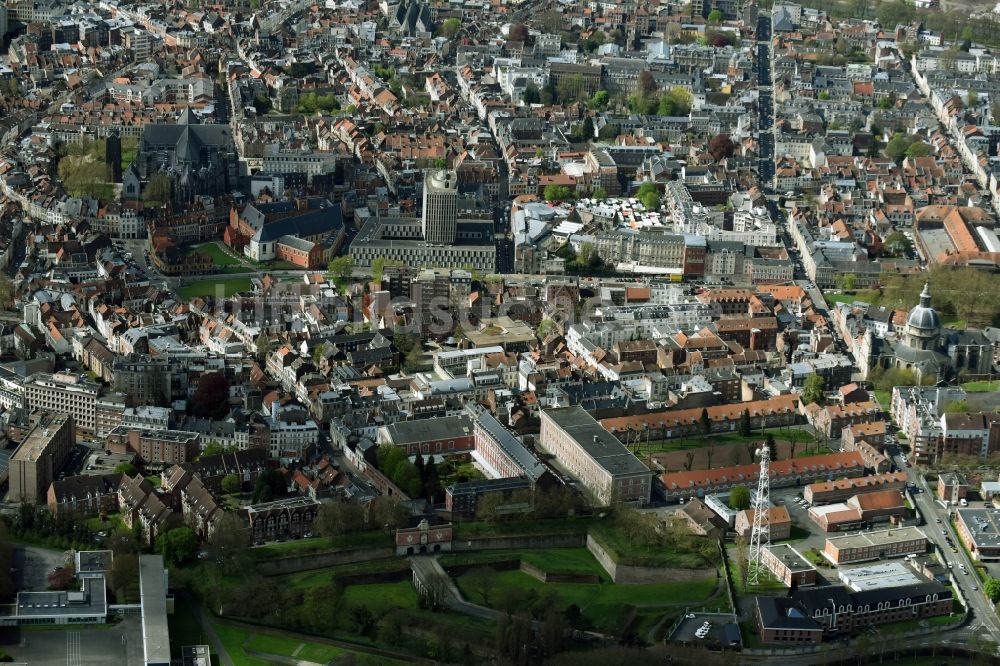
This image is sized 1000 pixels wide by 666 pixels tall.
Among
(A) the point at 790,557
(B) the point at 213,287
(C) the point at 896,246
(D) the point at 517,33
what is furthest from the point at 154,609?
(D) the point at 517,33

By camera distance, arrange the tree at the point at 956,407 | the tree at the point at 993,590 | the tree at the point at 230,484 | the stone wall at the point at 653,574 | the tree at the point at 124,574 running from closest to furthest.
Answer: the tree at the point at 124,574, the tree at the point at 993,590, the stone wall at the point at 653,574, the tree at the point at 230,484, the tree at the point at 956,407

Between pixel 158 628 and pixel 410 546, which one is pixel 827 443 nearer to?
pixel 410 546

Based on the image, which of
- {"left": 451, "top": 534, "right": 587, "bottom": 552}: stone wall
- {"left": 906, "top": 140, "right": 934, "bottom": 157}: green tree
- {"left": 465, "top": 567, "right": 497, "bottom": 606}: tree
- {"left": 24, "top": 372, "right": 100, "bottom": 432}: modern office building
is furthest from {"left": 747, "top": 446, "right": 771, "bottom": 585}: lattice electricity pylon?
{"left": 906, "top": 140, "right": 934, "bottom": 157}: green tree

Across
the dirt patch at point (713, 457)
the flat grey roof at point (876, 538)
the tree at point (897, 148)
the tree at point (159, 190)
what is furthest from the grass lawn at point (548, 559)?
the tree at point (897, 148)

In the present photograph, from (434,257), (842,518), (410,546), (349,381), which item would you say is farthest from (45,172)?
(842,518)

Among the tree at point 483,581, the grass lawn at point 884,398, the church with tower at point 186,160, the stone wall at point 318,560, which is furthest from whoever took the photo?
the church with tower at point 186,160

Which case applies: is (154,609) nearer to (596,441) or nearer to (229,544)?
(229,544)

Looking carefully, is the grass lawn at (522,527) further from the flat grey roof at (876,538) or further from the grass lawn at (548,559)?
the flat grey roof at (876,538)

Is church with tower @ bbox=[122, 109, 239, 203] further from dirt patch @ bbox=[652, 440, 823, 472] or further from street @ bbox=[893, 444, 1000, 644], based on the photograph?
street @ bbox=[893, 444, 1000, 644]
